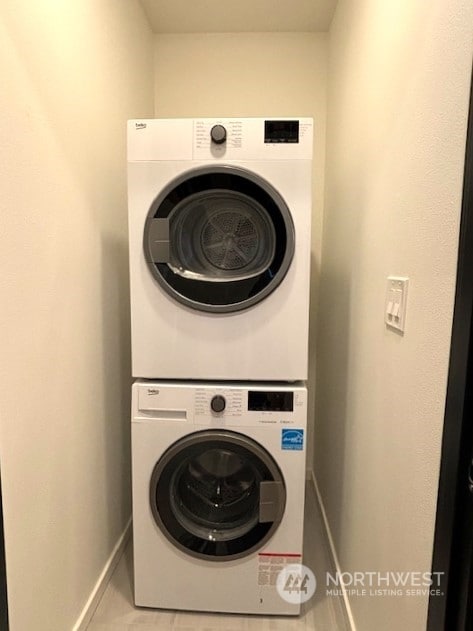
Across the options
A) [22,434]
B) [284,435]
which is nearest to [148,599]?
[284,435]

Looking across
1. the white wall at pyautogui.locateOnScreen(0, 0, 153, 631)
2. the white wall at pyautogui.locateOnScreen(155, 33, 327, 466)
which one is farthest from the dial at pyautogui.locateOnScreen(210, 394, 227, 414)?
the white wall at pyautogui.locateOnScreen(155, 33, 327, 466)

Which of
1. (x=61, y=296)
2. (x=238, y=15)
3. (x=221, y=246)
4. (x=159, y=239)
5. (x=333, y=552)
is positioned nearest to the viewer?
(x=61, y=296)

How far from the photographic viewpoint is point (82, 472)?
56.9 inches

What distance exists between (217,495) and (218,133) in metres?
1.32

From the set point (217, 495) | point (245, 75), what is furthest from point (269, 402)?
point (245, 75)

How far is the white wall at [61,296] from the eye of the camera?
3.38ft

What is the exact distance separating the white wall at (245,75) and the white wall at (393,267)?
36 centimetres

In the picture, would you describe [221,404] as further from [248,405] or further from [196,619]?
[196,619]

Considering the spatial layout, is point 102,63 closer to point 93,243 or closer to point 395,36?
point 93,243

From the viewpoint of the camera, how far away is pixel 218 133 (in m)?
1.37

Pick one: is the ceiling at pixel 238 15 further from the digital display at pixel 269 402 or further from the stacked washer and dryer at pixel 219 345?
the digital display at pixel 269 402

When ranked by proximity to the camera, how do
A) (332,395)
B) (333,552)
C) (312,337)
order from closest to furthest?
(333,552)
(332,395)
(312,337)

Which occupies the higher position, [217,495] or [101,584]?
→ [217,495]

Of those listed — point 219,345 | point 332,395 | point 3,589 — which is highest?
point 219,345
